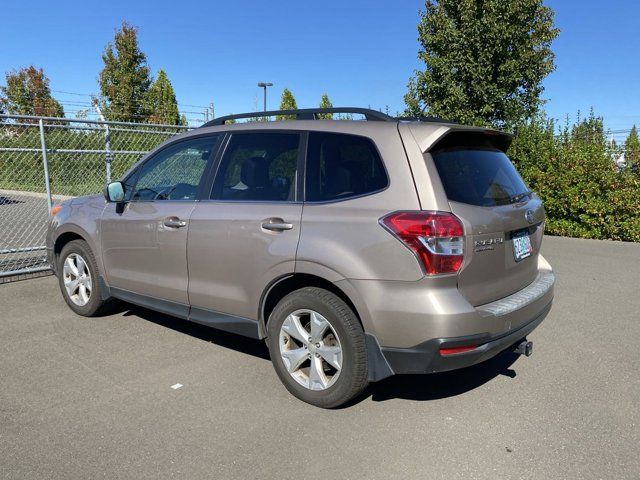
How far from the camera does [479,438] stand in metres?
3.04

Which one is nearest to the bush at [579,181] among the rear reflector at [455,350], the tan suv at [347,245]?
the tan suv at [347,245]

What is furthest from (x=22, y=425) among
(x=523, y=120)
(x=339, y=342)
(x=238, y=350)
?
(x=523, y=120)

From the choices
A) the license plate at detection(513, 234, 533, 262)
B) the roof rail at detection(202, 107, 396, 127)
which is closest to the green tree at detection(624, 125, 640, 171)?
the license plate at detection(513, 234, 533, 262)

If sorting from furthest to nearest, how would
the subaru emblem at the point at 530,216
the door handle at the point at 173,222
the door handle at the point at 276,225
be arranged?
the door handle at the point at 173,222 → the subaru emblem at the point at 530,216 → the door handle at the point at 276,225

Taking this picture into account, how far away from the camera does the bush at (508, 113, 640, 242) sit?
9875 millimetres

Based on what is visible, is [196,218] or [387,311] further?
[196,218]

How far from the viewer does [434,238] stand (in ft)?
9.32

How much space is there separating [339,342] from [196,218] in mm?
1494

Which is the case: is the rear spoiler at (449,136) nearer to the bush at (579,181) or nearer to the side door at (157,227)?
the side door at (157,227)

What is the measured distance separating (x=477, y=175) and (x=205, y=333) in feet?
9.20

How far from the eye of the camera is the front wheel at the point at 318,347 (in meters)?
3.12

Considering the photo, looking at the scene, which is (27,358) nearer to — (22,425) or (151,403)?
(22,425)

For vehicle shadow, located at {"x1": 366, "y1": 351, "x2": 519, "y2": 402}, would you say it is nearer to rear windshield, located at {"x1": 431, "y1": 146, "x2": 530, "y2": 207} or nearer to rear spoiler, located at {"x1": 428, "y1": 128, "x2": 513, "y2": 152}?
rear windshield, located at {"x1": 431, "y1": 146, "x2": 530, "y2": 207}

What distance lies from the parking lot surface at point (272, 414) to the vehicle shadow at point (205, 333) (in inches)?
1.0
